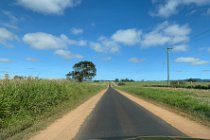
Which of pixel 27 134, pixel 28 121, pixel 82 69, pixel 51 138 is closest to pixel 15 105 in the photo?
pixel 28 121

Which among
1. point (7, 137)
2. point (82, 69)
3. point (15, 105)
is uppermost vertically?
point (82, 69)

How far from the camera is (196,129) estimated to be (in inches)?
515

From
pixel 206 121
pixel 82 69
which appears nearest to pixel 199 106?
pixel 206 121

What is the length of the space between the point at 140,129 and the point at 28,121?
18.8 feet

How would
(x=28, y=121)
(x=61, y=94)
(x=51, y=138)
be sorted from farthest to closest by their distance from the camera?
→ (x=61, y=94)
(x=28, y=121)
(x=51, y=138)

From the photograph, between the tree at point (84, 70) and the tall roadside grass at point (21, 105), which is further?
the tree at point (84, 70)

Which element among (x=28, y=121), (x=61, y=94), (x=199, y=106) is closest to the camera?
(x=28, y=121)

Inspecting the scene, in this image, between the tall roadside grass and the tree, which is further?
the tree

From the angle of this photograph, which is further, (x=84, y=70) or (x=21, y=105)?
(x=84, y=70)

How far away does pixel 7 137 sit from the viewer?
11.2m

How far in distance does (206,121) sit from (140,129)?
189 inches

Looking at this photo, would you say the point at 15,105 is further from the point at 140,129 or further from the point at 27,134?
the point at 140,129

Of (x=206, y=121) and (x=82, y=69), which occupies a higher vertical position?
(x=82, y=69)

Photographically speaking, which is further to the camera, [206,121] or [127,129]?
[206,121]
